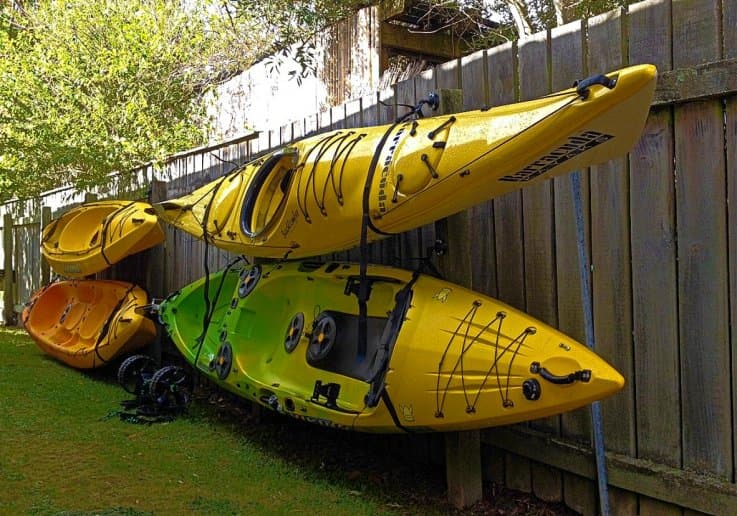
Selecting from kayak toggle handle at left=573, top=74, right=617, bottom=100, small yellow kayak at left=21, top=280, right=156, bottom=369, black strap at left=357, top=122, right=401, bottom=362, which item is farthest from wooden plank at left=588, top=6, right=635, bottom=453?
small yellow kayak at left=21, top=280, right=156, bottom=369

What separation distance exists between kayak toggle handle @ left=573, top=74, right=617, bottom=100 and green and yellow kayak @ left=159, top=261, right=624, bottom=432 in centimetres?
95

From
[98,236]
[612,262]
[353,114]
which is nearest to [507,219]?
[612,262]

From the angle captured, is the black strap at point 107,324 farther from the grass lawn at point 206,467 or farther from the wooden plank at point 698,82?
the wooden plank at point 698,82

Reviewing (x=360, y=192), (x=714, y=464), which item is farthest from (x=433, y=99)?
(x=714, y=464)

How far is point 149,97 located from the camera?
1193 cm

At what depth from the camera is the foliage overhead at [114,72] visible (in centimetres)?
980

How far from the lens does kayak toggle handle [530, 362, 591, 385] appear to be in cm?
255

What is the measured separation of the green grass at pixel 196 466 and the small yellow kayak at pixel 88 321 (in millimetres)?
846

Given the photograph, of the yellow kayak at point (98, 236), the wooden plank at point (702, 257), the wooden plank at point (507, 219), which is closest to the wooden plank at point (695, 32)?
the wooden plank at point (702, 257)

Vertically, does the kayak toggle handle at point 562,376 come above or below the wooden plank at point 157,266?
below

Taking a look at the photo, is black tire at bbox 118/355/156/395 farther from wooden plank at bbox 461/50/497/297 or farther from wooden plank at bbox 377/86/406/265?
wooden plank at bbox 461/50/497/297

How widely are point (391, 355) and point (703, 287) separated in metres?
1.29

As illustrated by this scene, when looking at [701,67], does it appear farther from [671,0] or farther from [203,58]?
[203,58]

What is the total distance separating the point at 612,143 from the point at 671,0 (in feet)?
2.05
